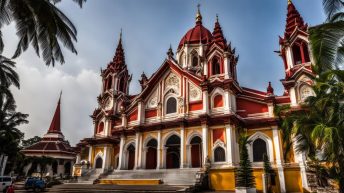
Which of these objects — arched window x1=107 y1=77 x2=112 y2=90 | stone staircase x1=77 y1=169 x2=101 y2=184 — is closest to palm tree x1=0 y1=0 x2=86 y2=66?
stone staircase x1=77 y1=169 x2=101 y2=184

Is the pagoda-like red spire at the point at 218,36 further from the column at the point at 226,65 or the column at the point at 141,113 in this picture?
the column at the point at 141,113

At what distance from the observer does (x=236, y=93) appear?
77.0 ft

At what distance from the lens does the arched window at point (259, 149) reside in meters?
21.1

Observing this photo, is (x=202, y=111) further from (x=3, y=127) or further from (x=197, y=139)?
(x=3, y=127)

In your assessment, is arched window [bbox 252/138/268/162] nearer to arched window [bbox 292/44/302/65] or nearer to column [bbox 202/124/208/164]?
column [bbox 202/124/208/164]

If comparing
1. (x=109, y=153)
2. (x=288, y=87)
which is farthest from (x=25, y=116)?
(x=288, y=87)

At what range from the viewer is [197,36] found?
35.1 m

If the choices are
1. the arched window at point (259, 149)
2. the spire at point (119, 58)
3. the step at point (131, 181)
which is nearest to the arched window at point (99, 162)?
the step at point (131, 181)

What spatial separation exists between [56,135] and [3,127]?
26218mm

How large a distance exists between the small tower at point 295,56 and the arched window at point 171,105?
9197 millimetres

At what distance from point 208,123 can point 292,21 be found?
1274 centimetres

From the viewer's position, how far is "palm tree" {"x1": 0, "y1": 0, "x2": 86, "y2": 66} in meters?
6.97

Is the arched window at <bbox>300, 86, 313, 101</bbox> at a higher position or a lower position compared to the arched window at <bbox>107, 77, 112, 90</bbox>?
lower

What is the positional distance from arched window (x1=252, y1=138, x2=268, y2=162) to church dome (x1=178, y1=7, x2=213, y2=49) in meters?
16.0
